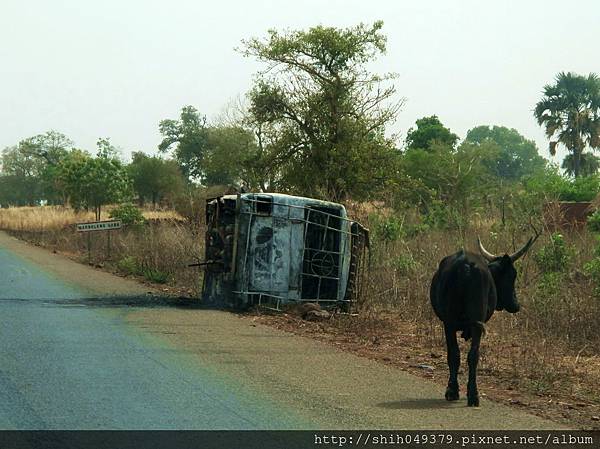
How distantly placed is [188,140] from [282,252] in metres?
80.7

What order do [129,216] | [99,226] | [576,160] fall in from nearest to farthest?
[99,226]
[129,216]
[576,160]

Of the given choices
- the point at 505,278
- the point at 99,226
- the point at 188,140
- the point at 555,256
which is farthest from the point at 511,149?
the point at 505,278

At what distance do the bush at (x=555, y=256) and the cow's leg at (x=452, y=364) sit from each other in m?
9.16

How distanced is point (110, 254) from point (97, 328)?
68.0 feet

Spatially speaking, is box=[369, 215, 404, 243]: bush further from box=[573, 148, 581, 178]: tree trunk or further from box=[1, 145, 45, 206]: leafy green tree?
box=[1, 145, 45, 206]: leafy green tree

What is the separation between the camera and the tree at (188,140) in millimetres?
92375

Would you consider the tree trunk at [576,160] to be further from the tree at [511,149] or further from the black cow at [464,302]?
the tree at [511,149]

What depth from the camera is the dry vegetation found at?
401 inches

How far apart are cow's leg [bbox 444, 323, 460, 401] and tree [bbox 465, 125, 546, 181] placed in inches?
4277

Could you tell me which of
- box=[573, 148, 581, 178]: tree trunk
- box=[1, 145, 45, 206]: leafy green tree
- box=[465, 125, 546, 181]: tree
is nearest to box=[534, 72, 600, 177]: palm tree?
box=[573, 148, 581, 178]: tree trunk

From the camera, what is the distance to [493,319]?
15.6 metres

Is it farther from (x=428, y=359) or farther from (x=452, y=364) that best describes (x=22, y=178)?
(x=452, y=364)

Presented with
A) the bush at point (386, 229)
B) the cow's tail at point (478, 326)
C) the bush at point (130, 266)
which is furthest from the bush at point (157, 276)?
the cow's tail at point (478, 326)

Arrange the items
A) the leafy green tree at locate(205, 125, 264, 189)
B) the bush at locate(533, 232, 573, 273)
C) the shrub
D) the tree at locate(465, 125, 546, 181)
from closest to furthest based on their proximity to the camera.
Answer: the bush at locate(533, 232, 573, 273)
the shrub
the leafy green tree at locate(205, 125, 264, 189)
the tree at locate(465, 125, 546, 181)
